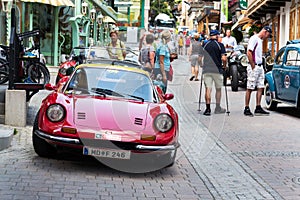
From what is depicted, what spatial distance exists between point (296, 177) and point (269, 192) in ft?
2.99

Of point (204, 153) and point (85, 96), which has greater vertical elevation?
point (85, 96)

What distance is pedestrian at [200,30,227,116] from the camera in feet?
43.9

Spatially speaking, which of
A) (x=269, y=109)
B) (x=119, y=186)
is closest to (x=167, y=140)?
(x=119, y=186)

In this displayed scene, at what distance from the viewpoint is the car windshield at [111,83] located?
8234mm

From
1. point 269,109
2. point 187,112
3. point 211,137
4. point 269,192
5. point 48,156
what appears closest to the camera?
point 269,192

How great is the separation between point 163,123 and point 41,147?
1638mm

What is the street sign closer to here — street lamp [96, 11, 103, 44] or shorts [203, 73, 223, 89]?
street lamp [96, 11, 103, 44]

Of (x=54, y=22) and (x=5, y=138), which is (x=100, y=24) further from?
(x=5, y=138)

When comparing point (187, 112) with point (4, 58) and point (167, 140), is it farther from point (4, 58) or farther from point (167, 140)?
point (167, 140)

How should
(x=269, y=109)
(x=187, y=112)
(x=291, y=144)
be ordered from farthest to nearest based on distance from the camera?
(x=269, y=109), (x=187, y=112), (x=291, y=144)

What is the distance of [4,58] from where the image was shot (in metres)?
14.6

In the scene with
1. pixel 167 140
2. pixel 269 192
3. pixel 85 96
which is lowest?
pixel 269 192

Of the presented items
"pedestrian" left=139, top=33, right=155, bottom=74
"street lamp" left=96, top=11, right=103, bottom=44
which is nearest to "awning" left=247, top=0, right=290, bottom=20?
"street lamp" left=96, top=11, right=103, bottom=44

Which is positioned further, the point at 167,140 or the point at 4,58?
the point at 4,58
